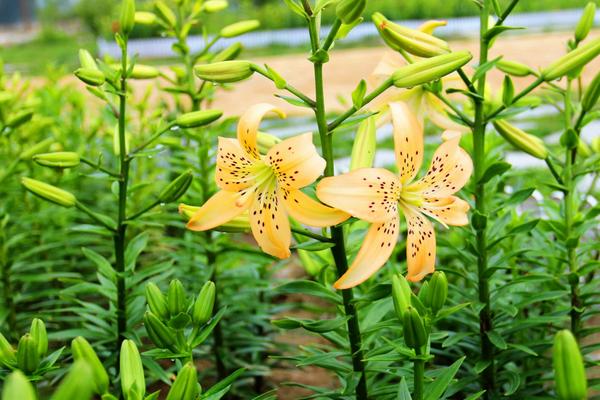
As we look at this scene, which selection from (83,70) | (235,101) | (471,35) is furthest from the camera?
(471,35)

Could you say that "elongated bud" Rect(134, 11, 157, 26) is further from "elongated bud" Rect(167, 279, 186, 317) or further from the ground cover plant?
"elongated bud" Rect(167, 279, 186, 317)

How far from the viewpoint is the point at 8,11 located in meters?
31.7

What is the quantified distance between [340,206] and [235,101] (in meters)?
5.95

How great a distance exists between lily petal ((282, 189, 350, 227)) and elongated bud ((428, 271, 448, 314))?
0.12 meters

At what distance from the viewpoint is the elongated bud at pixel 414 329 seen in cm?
82

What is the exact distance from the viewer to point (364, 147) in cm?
102

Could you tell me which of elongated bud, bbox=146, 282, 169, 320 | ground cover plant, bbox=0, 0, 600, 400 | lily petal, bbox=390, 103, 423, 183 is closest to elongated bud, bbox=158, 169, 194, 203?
ground cover plant, bbox=0, 0, 600, 400

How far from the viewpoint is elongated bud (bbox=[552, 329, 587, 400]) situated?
0.65m

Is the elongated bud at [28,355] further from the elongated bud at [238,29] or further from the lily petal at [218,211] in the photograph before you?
the elongated bud at [238,29]

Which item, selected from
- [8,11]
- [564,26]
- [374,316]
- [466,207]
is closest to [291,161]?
[466,207]

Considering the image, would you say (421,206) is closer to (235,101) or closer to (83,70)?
(83,70)

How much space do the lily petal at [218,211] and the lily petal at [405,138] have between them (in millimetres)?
189

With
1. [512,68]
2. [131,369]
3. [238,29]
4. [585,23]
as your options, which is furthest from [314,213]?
[238,29]

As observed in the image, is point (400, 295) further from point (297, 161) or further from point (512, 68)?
point (512, 68)
